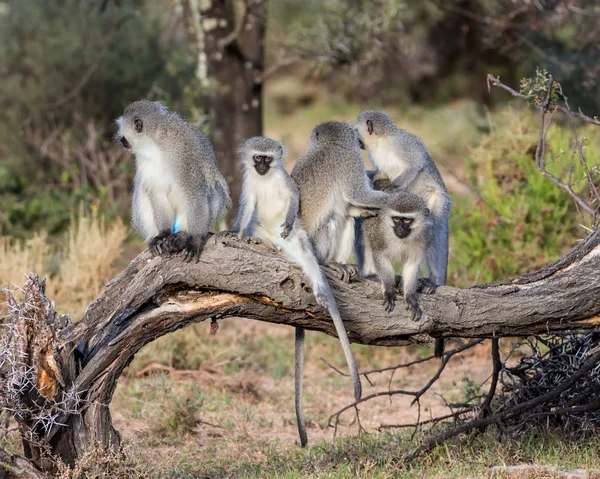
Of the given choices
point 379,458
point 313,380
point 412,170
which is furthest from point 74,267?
point 379,458

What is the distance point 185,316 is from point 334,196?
1.30 m

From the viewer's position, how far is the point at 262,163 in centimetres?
524

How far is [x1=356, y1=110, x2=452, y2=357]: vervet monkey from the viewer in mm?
5688

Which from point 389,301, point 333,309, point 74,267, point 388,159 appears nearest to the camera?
point 333,309

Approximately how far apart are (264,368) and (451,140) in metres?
11.1

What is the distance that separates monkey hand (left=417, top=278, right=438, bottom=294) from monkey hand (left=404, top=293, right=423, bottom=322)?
7.3 inches

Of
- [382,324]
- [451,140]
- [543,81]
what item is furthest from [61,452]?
[451,140]

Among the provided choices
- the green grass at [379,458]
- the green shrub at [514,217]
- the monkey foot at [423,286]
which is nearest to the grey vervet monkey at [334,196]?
the monkey foot at [423,286]

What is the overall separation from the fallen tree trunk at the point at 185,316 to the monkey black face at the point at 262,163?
2.06 ft

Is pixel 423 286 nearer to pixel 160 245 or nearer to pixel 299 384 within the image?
pixel 299 384

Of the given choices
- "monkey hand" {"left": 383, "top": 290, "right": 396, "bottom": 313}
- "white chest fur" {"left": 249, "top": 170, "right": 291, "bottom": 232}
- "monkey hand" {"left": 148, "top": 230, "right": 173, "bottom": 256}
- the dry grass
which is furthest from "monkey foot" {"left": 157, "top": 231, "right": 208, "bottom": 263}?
the dry grass

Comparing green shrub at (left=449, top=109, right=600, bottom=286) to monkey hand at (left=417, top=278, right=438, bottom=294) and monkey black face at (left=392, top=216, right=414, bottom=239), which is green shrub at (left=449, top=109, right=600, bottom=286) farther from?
monkey black face at (left=392, top=216, right=414, bottom=239)

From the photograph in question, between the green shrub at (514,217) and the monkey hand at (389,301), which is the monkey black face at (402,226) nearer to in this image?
the monkey hand at (389,301)

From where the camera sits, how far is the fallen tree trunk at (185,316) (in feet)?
14.7
